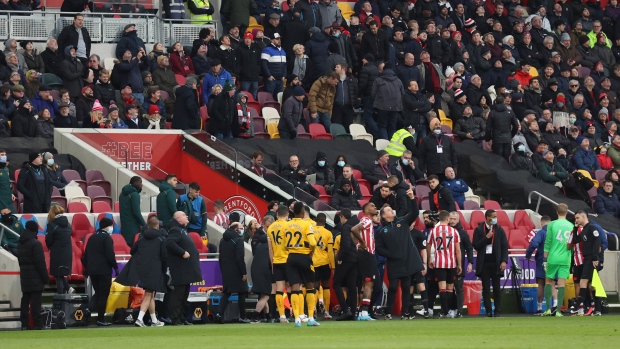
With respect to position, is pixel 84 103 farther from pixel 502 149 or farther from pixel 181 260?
pixel 502 149

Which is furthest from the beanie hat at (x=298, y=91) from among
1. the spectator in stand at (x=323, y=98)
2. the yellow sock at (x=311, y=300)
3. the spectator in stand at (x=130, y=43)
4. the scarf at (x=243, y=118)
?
the yellow sock at (x=311, y=300)

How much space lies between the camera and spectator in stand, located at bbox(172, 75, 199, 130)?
2923 cm

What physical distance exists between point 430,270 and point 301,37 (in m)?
10.3

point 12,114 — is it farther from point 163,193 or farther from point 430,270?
point 430,270

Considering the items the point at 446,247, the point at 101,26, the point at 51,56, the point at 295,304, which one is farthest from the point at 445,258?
the point at 101,26

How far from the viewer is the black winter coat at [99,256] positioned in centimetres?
2247

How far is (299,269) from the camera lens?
20.7 m

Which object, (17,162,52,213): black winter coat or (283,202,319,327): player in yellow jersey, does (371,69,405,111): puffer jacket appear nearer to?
(17,162,52,213): black winter coat

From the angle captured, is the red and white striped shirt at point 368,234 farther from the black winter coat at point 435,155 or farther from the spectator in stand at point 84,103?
the spectator in stand at point 84,103

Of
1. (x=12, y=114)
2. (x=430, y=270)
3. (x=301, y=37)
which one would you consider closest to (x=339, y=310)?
(x=430, y=270)

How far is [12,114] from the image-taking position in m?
27.9

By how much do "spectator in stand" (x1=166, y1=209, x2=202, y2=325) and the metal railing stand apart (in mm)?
10014

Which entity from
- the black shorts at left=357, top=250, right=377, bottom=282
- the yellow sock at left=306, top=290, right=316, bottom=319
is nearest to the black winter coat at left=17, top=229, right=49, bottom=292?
the yellow sock at left=306, top=290, right=316, bottom=319

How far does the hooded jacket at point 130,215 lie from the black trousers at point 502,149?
33.4 ft
